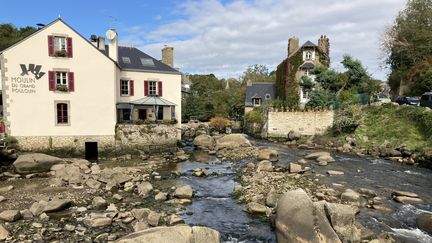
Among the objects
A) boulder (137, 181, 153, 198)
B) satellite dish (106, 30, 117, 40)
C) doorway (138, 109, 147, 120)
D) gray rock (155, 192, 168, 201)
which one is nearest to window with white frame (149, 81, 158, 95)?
doorway (138, 109, 147, 120)

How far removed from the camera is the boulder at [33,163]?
1920 centimetres

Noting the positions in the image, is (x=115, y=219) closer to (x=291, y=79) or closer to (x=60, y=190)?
(x=60, y=190)

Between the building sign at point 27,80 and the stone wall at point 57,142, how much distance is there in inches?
132

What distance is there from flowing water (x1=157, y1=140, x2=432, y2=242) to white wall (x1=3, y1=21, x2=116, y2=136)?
24.7 ft

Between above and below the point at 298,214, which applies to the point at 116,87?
above

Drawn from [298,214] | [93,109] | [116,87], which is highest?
[116,87]

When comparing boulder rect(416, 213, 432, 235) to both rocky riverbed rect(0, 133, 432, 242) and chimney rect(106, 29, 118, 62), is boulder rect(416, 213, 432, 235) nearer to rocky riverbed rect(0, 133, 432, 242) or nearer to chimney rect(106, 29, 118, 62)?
rocky riverbed rect(0, 133, 432, 242)

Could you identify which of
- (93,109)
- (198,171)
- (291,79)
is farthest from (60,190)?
(291,79)

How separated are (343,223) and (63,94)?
2086cm

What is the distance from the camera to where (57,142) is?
908 inches

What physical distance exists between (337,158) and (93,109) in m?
19.1

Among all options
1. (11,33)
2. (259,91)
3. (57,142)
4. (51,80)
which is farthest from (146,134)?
(11,33)

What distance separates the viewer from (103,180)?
17.0 metres

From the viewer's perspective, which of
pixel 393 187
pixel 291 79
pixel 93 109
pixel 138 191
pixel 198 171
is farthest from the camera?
pixel 291 79
